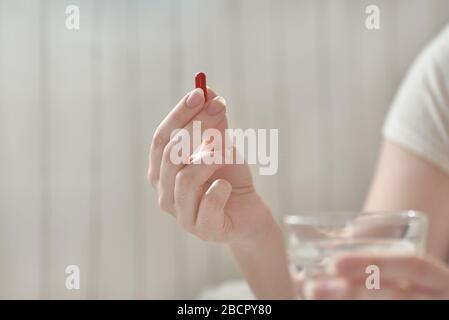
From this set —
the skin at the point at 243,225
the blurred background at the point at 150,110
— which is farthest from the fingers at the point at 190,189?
the blurred background at the point at 150,110

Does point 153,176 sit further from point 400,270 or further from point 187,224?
point 400,270

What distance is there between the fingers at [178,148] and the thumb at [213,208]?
0.08ft

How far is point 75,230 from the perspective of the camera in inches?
30.5

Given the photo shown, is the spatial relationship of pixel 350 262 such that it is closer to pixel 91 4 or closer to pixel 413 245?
pixel 413 245

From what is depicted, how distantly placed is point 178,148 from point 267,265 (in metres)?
0.21

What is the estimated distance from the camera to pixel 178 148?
14.6 inches

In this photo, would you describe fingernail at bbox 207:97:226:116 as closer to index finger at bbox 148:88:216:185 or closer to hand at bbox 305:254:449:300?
index finger at bbox 148:88:216:185

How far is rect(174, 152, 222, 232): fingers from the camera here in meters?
0.37

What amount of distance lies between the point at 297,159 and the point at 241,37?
22 centimetres

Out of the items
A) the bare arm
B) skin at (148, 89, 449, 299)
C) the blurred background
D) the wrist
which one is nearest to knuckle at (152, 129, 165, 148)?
skin at (148, 89, 449, 299)

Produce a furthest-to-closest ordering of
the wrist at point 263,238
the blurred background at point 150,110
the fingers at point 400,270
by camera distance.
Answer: the blurred background at point 150,110 < the wrist at point 263,238 < the fingers at point 400,270

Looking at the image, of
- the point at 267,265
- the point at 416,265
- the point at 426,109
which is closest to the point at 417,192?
the point at 426,109

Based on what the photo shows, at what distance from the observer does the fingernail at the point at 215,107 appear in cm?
35

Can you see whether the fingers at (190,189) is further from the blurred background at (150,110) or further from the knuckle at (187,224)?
the blurred background at (150,110)
